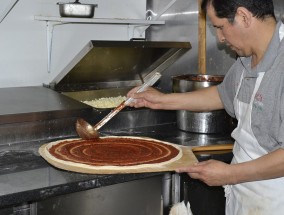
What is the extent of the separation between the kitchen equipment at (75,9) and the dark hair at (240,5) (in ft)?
4.66

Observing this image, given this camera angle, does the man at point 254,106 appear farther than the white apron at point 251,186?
No

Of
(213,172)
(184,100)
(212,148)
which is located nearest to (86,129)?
(184,100)

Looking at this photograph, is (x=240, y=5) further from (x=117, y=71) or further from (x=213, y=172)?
(x=117, y=71)

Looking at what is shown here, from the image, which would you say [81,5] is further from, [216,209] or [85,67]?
[216,209]

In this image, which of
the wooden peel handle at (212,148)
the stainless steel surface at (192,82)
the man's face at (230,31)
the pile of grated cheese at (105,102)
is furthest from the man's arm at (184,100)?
the pile of grated cheese at (105,102)

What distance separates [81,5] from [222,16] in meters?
1.47

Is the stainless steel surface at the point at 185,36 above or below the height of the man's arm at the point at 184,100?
above

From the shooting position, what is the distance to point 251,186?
1.88 metres

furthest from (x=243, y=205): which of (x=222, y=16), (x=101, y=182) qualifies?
(x=222, y=16)

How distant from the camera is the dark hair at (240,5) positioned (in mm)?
1612

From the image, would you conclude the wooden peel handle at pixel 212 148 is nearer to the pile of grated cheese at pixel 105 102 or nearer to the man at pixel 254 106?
the man at pixel 254 106

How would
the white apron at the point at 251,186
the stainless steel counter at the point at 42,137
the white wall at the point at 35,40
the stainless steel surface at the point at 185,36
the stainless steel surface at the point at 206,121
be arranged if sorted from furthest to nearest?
the stainless steel surface at the point at 185,36 < the white wall at the point at 35,40 < the stainless steel surface at the point at 206,121 < the white apron at the point at 251,186 < the stainless steel counter at the point at 42,137

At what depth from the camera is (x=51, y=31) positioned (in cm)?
320

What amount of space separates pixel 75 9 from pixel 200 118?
1170 mm
